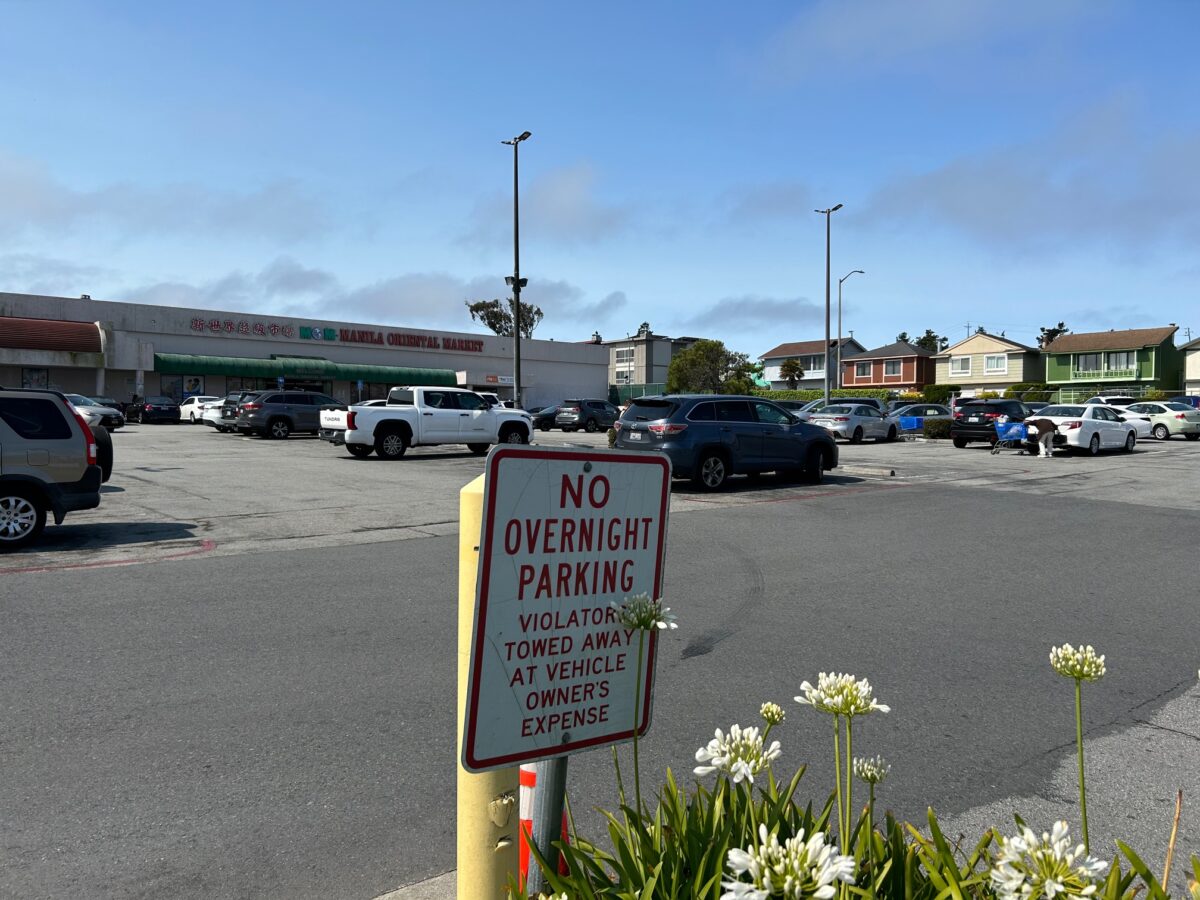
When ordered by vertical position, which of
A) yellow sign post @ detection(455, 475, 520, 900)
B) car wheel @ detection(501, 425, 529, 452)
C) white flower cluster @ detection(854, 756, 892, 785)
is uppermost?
car wheel @ detection(501, 425, 529, 452)

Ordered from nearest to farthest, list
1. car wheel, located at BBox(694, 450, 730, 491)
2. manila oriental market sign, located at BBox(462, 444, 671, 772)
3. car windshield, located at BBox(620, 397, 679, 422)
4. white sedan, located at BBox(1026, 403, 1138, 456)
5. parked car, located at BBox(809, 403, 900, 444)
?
manila oriental market sign, located at BBox(462, 444, 671, 772), car wheel, located at BBox(694, 450, 730, 491), car windshield, located at BBox(620, 397, 679, 422), white sedan, located at BBox(1026, 403, 1138, 456), parked car, located at BBox(809, 403, 900, 444)

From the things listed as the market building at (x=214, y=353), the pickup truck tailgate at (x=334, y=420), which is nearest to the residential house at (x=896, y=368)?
the market building at (x=214, y=353)

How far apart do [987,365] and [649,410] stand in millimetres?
75717

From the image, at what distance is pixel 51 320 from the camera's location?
48.2 m

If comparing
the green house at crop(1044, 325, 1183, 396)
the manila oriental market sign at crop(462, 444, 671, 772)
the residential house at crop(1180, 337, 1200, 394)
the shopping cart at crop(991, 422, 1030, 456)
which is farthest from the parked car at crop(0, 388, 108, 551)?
the residential house at crop(1180, 337, 1200, 394)

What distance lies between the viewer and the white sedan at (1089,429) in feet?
83.5

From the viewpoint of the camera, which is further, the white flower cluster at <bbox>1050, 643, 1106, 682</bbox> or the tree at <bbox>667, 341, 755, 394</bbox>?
the tree at <bbox>667, 341, 755, 394</bbox>

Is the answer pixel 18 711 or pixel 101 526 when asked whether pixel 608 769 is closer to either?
pixel 18 711

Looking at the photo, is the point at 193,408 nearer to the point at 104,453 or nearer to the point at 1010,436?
the point at 104,453

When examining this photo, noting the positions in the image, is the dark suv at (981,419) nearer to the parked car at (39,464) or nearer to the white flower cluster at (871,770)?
the parked car at (39,464)

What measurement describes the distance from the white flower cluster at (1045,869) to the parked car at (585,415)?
1624 inches

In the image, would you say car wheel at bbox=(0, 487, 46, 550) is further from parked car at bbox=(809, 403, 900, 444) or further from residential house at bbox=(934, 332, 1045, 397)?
residential house at bbox=(934, 332, 1045, 397)

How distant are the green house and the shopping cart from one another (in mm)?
50286

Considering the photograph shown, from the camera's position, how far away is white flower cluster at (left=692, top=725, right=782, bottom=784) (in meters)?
2.09
